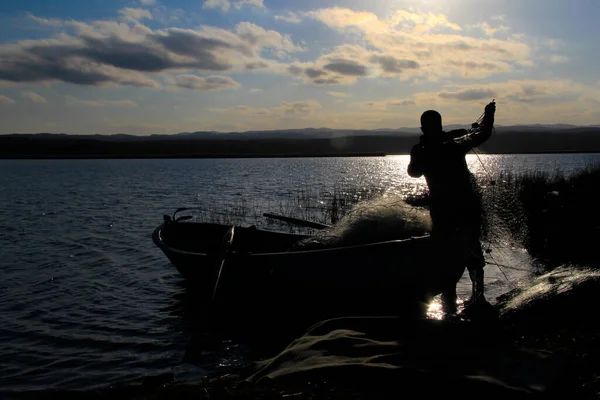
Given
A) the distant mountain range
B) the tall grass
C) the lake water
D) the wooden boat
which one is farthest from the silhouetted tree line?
the wooden boat

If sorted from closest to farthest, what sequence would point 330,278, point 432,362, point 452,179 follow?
point 432,362
point 452,179
point 330,278

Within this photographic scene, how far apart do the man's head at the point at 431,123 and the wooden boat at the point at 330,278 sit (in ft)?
5.28

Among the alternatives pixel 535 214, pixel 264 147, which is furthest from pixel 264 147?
pixel 535 214

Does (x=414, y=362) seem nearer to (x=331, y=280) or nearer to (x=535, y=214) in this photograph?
(x=331, y=280)

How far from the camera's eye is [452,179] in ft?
22.7

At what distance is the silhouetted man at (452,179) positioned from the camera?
272 inches

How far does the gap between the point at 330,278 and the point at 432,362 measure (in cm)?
413

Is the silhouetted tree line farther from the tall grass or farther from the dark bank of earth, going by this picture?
the dark bank of earth

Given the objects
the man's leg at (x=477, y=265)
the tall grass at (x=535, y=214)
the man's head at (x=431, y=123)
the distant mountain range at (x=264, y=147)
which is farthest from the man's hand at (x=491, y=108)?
the distant mountain range at (x=264, y=147)

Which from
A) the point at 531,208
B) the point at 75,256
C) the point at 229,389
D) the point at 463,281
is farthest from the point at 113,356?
the point at 531,208

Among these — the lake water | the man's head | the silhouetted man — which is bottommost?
the lake water

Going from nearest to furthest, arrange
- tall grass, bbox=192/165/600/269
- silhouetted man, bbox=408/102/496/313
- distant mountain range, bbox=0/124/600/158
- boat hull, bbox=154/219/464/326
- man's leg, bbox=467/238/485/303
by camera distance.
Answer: silhouetted man, bbox=408/102/496/313, man's leg, bbox=467/238/485/303, boat hull, bbox=154/219/464/326, tall grass, bbox=192/165/600/269, distant mountain range, bbox=0/124/600/158

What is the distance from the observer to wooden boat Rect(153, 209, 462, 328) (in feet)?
26.4

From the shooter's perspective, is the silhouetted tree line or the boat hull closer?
the boat hull
